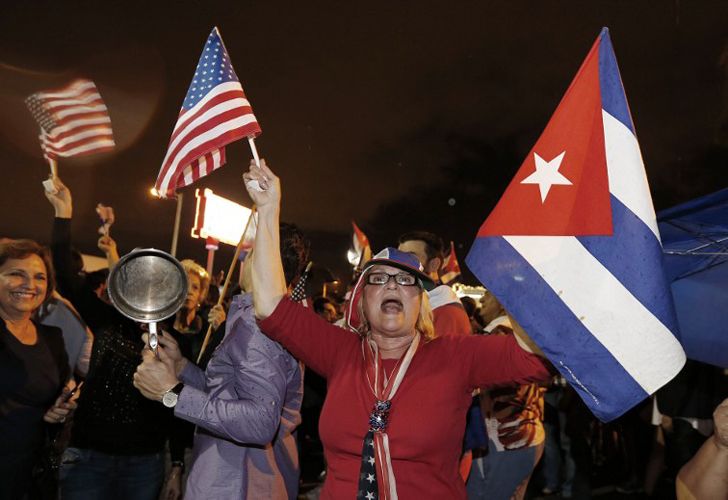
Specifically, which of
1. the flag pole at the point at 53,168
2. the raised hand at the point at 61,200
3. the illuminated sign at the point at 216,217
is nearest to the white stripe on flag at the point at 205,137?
the raised hand at the point at 61,200

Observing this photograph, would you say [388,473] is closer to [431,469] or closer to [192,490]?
[431,469]

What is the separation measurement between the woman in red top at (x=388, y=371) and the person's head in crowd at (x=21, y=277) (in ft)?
5.99

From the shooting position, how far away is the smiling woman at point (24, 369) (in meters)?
3.54

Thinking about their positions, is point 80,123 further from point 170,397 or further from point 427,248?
point 170,397

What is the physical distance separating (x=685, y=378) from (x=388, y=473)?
3613mm

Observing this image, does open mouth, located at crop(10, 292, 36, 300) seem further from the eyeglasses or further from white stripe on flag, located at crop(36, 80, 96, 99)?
the eyeglasses

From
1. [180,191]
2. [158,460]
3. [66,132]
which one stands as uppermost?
[66,132]

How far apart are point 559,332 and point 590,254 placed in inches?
14.6

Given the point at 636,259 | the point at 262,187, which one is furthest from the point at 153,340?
the point at 636,259

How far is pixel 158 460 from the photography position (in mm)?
3891

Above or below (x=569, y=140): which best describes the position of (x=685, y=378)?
below

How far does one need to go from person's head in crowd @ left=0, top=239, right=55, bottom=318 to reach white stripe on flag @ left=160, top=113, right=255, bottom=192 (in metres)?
1.18

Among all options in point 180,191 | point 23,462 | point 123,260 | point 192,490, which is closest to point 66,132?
point 180,191

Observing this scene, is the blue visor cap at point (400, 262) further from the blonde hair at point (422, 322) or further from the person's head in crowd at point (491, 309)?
the person's head in crowd at point (491, 309)
